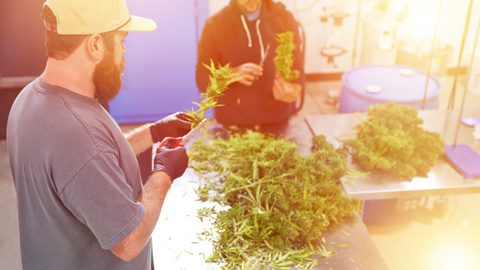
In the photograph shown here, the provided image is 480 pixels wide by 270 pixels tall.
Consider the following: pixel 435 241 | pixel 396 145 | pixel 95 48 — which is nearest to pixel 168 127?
pixel 95 48

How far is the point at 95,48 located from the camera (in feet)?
4.22

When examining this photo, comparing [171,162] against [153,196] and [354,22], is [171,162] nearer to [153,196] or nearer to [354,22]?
[153,196]

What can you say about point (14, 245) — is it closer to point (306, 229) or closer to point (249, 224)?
point (249, 224)

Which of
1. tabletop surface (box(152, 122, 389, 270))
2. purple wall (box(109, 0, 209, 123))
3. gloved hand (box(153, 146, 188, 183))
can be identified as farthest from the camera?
purple wall (box(109, 0, 209, 123))

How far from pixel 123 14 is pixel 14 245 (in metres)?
2.69

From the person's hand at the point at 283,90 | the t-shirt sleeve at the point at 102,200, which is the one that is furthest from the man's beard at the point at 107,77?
the person's hand at the point at 283,90

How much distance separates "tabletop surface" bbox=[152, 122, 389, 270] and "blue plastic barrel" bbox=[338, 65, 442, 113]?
1.66m

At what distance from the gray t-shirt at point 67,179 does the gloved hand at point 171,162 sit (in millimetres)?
188

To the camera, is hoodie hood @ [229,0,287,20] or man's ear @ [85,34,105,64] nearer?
man's ear @ [85,34,105,64]

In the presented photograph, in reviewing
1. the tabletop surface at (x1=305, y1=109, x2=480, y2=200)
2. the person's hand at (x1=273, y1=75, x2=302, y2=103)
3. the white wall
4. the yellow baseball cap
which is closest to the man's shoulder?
the person's hand at (x1=273, y1=75, x2=302, y2=103)

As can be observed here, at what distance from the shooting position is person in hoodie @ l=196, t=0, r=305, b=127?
272 cm

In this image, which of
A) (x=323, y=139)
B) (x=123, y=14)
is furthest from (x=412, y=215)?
(x=123, y=14)

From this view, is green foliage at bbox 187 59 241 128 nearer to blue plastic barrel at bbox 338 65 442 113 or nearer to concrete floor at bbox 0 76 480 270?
concrete floor at bbox 0 76 480 270

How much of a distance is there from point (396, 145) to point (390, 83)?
1.64 metres
